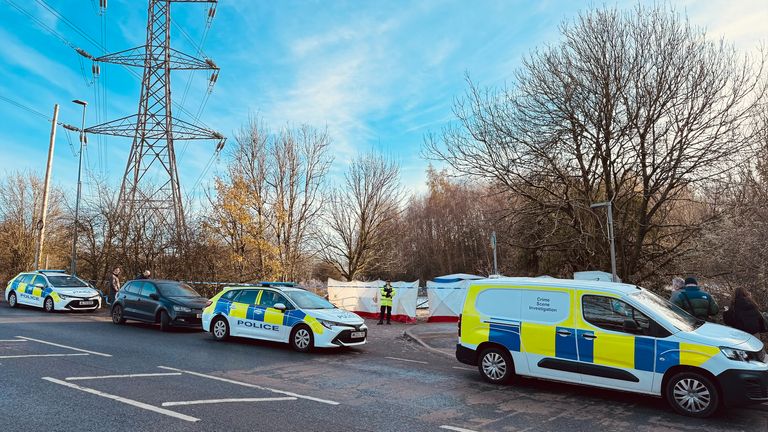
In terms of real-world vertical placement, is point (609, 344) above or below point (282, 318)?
above

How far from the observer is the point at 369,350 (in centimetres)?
1171

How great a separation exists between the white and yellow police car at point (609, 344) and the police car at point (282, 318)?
11.0 feet

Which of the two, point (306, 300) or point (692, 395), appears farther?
point (306, 300)

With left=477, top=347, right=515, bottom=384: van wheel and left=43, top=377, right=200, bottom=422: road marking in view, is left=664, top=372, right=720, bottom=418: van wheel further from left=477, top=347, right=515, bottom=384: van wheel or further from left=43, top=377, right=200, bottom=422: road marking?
left=43, top=377, right=200, bottom=422: road marking

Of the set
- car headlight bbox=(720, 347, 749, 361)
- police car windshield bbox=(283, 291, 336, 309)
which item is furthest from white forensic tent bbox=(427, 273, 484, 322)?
car headlight bbox=(720, 347, 749, 361)

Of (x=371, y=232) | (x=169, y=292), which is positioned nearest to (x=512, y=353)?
(x=169, y=292)

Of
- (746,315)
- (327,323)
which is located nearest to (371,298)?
(327,323)

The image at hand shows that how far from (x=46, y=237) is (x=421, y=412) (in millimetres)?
41503

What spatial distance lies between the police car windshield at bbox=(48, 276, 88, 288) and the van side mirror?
66.0 ft

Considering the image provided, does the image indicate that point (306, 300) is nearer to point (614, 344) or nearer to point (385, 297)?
point (385, 297)

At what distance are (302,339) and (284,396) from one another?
4.25 m

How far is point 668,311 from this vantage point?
717 cm

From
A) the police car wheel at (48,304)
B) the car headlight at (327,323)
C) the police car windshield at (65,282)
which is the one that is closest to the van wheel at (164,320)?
the car headlight at (327,323)

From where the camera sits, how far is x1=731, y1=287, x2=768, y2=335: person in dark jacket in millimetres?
7598
